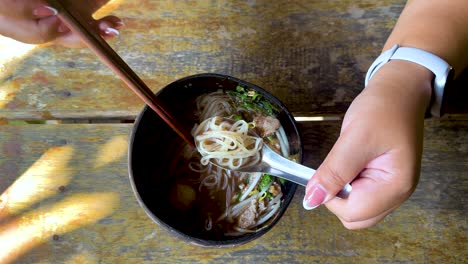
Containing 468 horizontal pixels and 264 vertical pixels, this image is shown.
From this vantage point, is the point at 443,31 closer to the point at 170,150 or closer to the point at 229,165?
the point at 229,165

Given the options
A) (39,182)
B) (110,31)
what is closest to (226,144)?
Result: (110,31)

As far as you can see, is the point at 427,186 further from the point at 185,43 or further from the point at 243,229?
the point at 185,43

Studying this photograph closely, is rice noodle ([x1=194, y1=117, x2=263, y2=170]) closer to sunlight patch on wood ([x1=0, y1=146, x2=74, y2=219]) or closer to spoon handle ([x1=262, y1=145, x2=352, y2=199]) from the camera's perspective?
spoon handle ([x1=262, y1=145, x2=352, y2=199])

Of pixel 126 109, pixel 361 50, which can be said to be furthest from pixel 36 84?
pixel 361 50

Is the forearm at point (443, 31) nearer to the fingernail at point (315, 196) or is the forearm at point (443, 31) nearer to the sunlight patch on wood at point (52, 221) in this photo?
the fingernail at point (315, 196)

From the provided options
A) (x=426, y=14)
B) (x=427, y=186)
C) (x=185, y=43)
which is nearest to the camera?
(x=426, y=14)

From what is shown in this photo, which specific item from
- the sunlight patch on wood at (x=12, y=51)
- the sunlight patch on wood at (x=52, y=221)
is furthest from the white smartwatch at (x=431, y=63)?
the sunlight patch on wood at (x=12, y=51)
